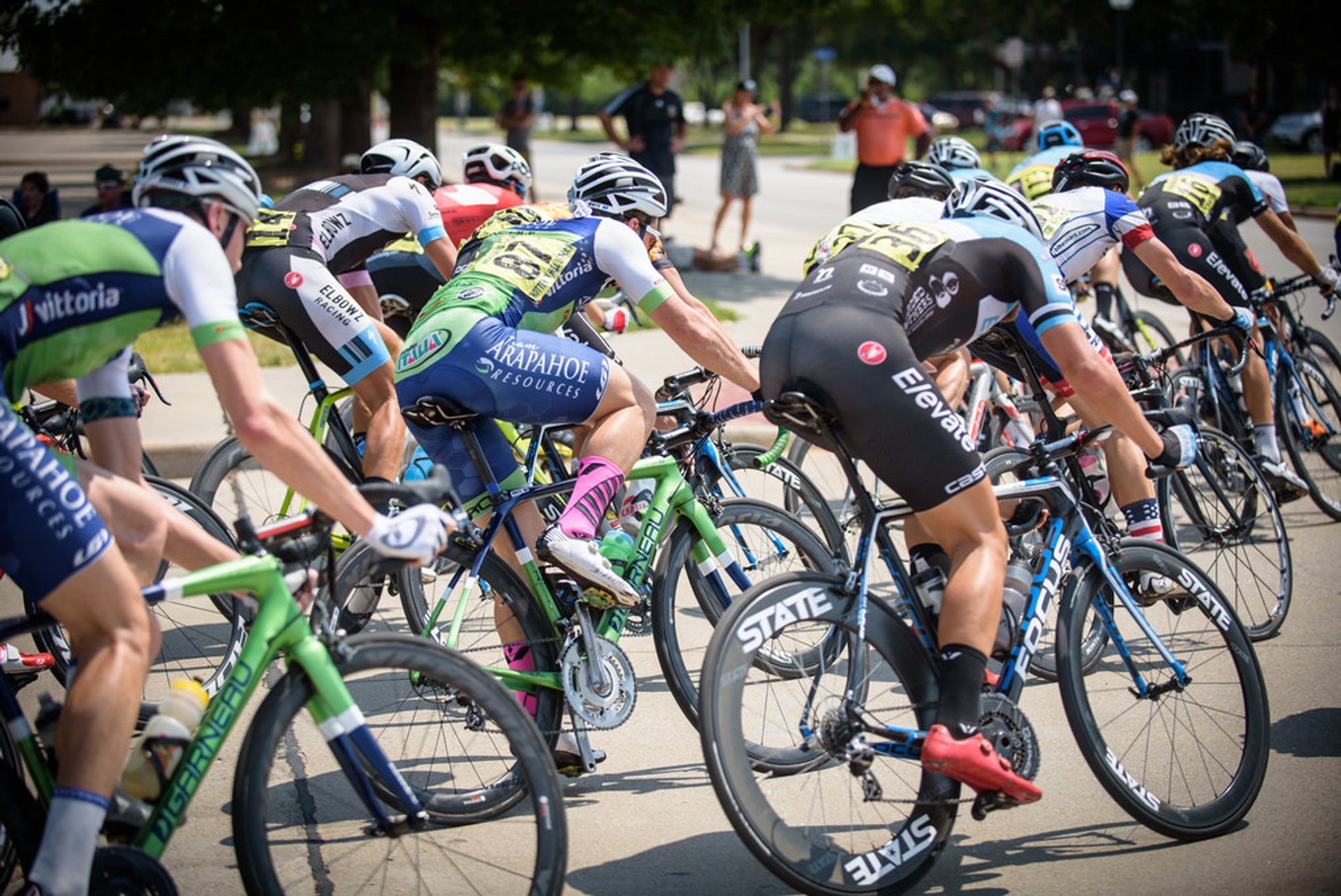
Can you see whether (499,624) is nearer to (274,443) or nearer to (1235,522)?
(274,443)

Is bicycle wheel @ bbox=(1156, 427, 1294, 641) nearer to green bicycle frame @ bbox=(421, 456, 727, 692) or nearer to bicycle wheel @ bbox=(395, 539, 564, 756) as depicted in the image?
green bicycle frame @ bbox=(421, 456, 727, 692)

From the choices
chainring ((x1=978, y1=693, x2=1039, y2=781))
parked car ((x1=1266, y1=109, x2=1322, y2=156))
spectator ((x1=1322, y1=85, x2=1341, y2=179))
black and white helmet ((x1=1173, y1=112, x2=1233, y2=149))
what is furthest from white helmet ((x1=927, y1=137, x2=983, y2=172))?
parked car ((x1=1266, y1=109, x2=1322, y2=156))

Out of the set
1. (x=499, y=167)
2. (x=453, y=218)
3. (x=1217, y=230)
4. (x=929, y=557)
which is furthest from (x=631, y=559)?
(x=1217, y=230)

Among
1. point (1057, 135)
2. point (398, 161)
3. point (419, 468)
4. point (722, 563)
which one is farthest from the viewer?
point (1057, 135)

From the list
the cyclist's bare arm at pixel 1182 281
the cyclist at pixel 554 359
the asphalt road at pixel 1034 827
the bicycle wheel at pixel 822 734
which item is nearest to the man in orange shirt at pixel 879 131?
the cyclist's bare arm at pixel 1182 281

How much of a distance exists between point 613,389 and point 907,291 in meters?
1.13

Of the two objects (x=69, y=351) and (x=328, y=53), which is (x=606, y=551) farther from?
(x=328, y=53)

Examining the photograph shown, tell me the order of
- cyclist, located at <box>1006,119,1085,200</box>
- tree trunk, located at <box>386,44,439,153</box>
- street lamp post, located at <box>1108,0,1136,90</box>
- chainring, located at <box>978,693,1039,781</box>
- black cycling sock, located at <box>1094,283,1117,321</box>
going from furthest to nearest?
street lamp post, located at <box>1108,0,1136,90</box> → tree trunk, located at <box>386,44,439,153</box> → black cycling sock, located at <box>1094,283,1117,321</box> → cyclist, located at <box>1006,119,1085,200</box> → chainring, located at <box>978,693,1039,781</box>

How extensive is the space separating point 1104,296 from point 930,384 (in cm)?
626

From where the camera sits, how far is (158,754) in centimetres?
328

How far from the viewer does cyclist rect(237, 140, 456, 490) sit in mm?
5906

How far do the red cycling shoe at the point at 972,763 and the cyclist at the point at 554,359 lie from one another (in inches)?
48.5

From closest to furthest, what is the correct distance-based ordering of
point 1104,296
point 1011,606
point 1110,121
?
point 1011,606 → point 1104,296 → point 1110,121

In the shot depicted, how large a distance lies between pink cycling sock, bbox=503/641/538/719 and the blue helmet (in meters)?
6.86
